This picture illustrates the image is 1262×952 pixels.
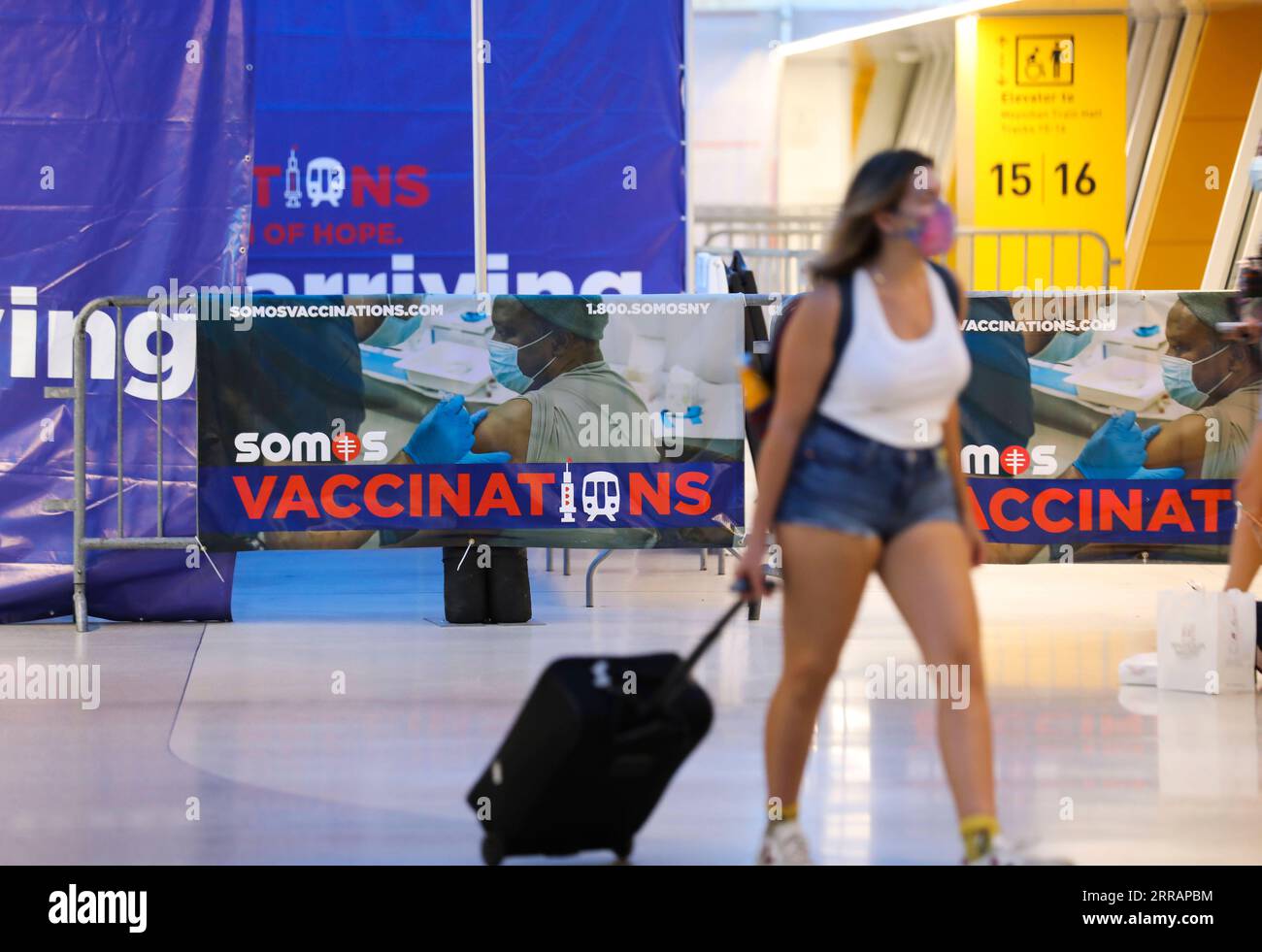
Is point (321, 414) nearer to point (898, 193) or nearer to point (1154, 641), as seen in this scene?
point (1154, 641)

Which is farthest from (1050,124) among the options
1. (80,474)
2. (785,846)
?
(785,846)

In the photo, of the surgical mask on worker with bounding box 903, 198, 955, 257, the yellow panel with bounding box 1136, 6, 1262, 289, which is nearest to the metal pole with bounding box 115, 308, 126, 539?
the surgical mask on worker with bounding box 903, 198, 955, 257

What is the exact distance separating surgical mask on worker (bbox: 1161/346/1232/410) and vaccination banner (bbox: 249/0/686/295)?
16.2ft

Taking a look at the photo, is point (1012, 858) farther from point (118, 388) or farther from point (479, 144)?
point (479, 144)

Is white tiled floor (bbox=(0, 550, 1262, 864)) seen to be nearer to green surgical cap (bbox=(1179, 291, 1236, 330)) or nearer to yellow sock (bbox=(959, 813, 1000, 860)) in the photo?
yellow sock (bbox=(959, 813, 1000, 860))

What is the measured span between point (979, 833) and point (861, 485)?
0.78 m

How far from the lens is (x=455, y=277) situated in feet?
43.3

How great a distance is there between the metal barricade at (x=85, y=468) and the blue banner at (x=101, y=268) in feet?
0.21

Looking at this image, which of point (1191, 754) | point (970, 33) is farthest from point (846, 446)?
point (970, 33)

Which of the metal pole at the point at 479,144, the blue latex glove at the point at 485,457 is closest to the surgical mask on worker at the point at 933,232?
the blue latex glove at the point at 485,457

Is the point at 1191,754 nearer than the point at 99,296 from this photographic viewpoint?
Yes

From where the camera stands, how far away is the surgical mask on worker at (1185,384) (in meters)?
8.80

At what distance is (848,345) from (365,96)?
9.77 metres

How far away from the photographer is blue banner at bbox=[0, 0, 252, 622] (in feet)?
27.4
